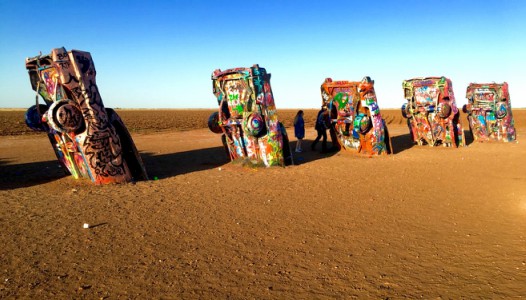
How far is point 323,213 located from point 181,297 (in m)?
3.57

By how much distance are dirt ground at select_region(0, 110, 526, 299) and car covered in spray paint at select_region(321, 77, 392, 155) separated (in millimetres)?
2954

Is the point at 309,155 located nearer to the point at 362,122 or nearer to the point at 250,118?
the point at 362,122

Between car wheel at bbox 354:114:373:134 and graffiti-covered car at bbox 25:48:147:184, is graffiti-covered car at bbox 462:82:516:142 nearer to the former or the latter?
car wheel at bbox 354:114:373:134

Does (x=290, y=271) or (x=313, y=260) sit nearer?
(x=290, y=271)

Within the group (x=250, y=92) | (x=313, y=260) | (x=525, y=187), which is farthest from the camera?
(x=250, y=92)

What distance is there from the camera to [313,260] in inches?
190

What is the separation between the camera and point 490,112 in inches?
631

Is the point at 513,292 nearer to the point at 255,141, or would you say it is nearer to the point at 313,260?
the point at 313,260

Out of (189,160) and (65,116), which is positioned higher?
(65,116)

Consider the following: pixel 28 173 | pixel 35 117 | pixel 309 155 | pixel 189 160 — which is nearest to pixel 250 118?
pixel 189 160

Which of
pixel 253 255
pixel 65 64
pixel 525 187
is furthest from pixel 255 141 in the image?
pixel 525 187

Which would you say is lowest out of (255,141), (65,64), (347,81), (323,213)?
Result: (323,213)

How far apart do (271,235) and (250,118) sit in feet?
17.8

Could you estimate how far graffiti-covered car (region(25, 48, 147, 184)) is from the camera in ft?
27.8
